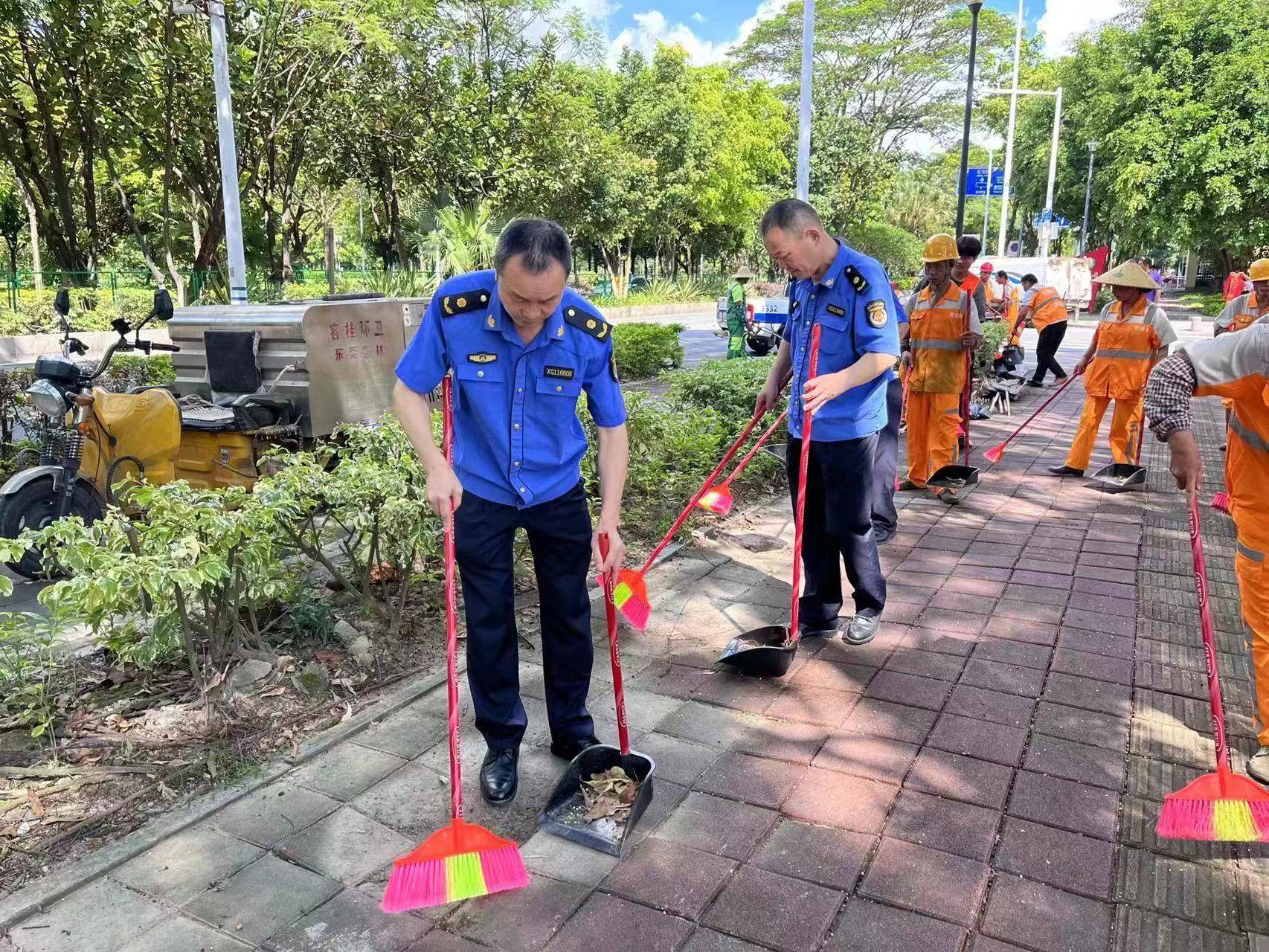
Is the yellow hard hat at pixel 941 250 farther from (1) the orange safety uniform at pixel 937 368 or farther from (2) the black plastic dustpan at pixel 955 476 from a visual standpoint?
(2) the black plastic dustpan at pixel 955 476

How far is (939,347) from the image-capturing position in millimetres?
6277

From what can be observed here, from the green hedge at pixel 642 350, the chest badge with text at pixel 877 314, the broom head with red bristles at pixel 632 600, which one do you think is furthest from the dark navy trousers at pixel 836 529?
the green hedge at pixel 642 350

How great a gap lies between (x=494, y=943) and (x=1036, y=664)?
2526mm

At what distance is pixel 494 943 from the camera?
2252 millimetres

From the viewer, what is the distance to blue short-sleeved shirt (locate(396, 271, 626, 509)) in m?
2.65

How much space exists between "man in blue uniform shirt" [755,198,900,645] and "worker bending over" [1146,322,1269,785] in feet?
3.43

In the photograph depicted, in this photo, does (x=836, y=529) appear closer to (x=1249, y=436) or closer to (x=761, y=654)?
(x=761, y=654)

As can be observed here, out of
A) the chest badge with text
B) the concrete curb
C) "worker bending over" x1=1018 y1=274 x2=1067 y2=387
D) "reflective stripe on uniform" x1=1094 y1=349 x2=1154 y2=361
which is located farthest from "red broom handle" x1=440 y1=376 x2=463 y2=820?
"worker bending over" x1=1018 y1=274 x2=1067 y2=387

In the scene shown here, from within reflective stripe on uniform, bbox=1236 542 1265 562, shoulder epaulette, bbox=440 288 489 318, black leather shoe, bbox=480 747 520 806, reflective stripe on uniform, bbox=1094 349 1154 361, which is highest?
shoulder epaulette, bbox=440 288 489 318

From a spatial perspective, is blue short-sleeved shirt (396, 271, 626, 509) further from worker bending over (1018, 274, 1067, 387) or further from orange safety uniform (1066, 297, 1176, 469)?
worker bending over (1018, 274, 1067, 387)

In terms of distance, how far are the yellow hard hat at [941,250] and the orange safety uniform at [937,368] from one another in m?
0.29

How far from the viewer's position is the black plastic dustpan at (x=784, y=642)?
143 inches

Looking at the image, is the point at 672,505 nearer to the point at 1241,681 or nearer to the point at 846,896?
the point at 1241,681

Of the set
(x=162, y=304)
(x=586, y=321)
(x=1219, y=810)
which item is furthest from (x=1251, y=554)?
(x=162, y=304)
